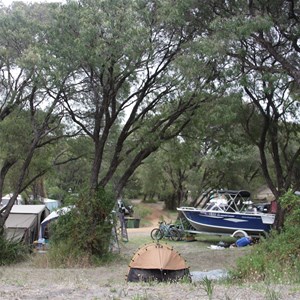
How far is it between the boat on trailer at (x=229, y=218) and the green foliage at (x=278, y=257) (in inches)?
342

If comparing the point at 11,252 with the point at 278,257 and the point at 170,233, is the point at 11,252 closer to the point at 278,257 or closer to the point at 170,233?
the point at 170,233

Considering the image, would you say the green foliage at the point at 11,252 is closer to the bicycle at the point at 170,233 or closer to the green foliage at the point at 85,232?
the green foliage at the point at 85,232

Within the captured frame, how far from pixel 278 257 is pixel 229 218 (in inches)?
424

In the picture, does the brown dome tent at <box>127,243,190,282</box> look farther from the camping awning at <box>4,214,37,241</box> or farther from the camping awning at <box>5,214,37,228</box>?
the camping awning at <box>5,214,37,228</box>

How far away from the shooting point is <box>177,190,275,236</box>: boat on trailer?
66.1ft

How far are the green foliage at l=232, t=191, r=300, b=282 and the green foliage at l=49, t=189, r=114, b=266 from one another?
5362mm

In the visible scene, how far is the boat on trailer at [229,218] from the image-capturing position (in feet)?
66.1

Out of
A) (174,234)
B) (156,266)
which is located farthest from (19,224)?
(156,266)

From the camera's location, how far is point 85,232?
14547 millimetres

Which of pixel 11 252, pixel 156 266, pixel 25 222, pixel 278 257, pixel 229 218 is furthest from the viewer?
pixel 229 218

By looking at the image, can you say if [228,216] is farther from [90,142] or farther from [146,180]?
[146,180]

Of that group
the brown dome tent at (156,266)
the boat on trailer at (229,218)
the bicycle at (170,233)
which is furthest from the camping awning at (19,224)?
the brown dome tent at (156,266)

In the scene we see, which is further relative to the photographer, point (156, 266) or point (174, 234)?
point (174, 234)

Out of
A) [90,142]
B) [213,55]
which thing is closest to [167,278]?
[213,55]
